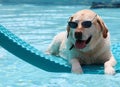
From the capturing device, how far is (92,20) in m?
5.58

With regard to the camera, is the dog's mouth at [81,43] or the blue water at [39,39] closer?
the blue water at [39,39]

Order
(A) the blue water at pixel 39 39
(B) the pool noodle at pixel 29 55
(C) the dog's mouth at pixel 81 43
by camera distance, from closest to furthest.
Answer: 1. (A) the blue water at pixel 39 39
2. (B) the pool noodle at pixel 29 55
3. (C) the dog's mouth at pixel 81 43

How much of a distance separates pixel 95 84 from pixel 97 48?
70 centimetres

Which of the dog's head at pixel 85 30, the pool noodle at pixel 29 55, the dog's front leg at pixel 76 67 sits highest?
the dog's head at pixel 85 30

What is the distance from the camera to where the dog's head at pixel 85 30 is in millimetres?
5488

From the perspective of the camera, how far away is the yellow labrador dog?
5508 mm

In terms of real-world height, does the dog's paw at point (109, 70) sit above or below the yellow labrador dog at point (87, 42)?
below

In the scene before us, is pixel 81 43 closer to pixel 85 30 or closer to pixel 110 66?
pixel 85 30

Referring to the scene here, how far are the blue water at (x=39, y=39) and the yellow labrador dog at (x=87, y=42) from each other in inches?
6.7

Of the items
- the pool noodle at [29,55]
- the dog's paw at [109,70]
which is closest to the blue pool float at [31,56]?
the pool noodle at [29,55]

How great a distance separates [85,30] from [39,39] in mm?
3425

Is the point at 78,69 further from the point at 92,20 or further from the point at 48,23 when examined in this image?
the point at 48,23

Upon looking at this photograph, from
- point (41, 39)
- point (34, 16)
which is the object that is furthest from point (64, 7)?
point (41, 39)

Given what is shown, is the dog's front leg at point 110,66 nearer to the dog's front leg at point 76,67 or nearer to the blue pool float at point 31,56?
the blue pool float at point 31,56
